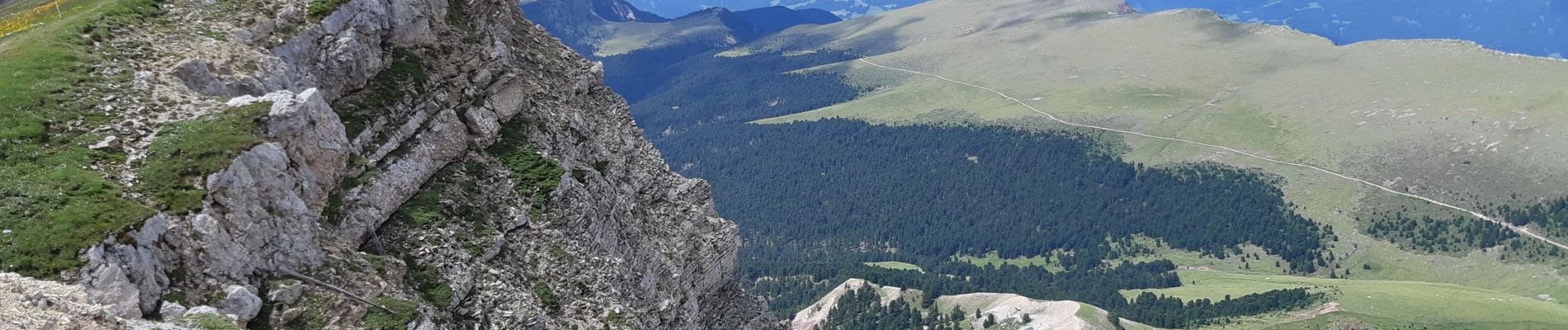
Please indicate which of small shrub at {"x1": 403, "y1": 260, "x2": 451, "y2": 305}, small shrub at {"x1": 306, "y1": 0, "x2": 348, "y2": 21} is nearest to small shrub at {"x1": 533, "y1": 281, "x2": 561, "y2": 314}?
small shrub at {"x1": 403, "y1": 260, "x2": 451, "y2": 305}

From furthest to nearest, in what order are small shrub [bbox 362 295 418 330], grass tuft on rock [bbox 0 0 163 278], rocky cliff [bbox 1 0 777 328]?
small shrub [bbox 362 295 418 330] → rocky cliff [bbox 1 0 777 328] → grass tuft on rock [bbox 0 0 163 278]

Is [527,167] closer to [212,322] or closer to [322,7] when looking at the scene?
[322,7]

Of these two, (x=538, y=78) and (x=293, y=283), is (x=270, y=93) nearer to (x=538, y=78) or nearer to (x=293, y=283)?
(x=293, y=283)

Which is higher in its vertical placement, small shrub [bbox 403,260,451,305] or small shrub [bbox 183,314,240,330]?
small shrub [bbox 183,314,240,330]

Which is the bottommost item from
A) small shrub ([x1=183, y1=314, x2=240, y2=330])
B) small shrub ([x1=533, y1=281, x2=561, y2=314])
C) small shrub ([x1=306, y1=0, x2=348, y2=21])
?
small shrub ([x1=533, y1=281, x2=561, y2=314])

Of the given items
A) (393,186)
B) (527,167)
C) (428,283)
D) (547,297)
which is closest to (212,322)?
(428,283)

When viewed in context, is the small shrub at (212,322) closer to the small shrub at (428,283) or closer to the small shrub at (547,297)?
the small shrub at (428,283)

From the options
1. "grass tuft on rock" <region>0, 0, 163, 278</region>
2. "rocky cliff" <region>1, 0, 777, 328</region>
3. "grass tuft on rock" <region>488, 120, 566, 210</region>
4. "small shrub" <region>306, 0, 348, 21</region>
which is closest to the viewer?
"grass tuft on rock" <region>0, 0, 163, 278</region>

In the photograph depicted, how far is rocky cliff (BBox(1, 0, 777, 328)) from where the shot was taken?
124 ft

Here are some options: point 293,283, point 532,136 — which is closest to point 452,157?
point 532,136

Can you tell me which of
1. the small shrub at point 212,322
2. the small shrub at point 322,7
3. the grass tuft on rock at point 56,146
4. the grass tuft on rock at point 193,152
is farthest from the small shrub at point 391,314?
the small shrub at point 322,7

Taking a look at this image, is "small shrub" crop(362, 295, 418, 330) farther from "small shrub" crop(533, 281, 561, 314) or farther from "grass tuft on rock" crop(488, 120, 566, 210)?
"grass tuft on rock" crop(488, 120, 566, 210)

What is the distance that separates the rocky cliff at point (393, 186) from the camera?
3775 centimetres

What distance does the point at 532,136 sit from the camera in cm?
6084
